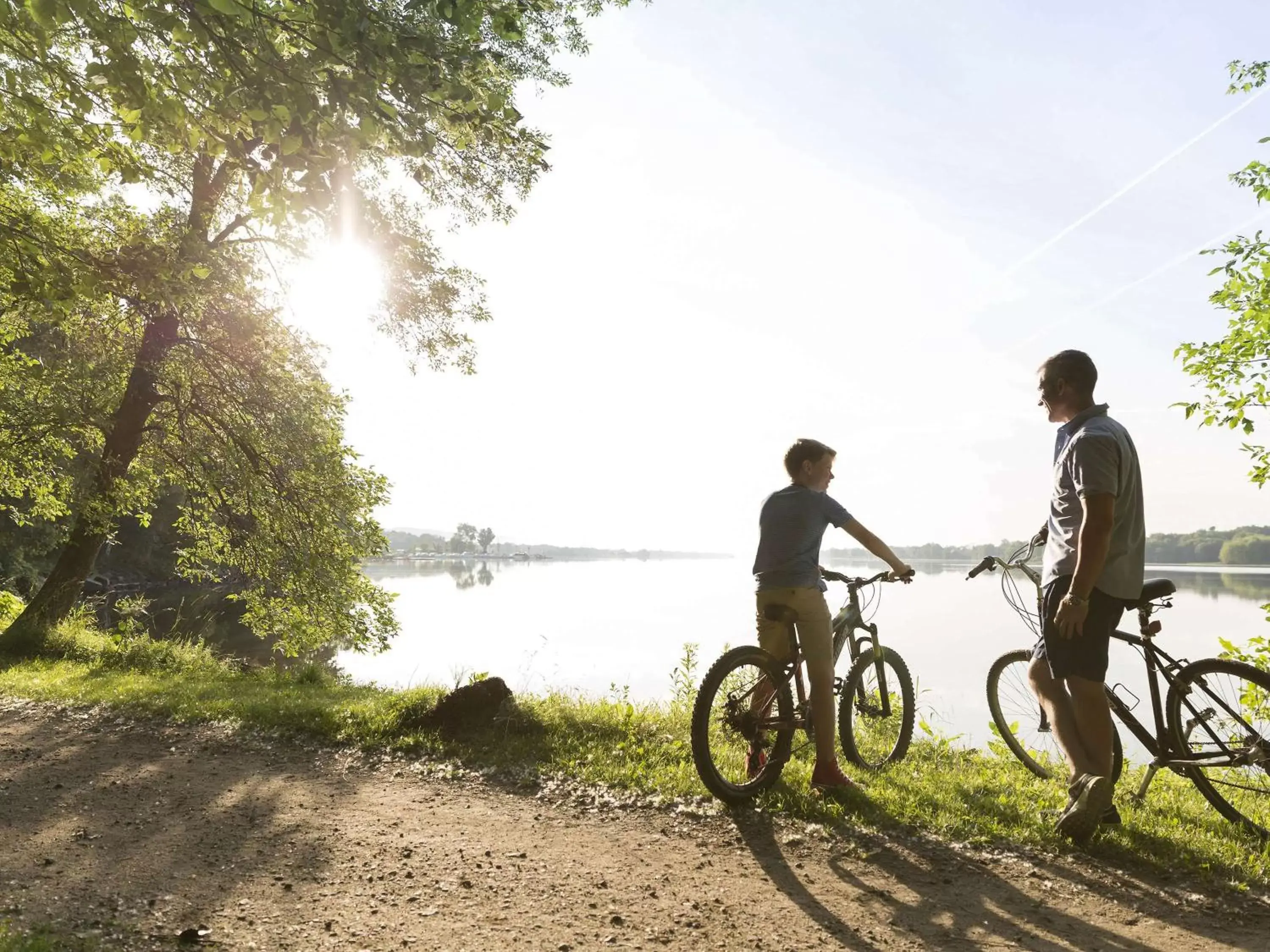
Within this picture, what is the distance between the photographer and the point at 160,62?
4941mm

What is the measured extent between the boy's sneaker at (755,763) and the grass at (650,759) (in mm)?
158

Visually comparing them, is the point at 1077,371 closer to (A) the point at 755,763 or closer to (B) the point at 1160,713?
(B) the point at 1160,713

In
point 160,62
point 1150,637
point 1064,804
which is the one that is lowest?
point 1064,804

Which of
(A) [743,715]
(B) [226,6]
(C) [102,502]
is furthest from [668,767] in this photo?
(C) [102,502]

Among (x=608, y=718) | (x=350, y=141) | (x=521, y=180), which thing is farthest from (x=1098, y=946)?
(x=521, y=180)

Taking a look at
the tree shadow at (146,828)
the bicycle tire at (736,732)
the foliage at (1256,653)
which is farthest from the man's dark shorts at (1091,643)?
the tree shadow at (146,828)

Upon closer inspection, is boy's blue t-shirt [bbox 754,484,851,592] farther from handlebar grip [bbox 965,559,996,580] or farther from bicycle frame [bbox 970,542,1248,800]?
bicycle frame [bbox 970,542,1248,800]

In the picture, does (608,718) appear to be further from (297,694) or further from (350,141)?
(350,141)

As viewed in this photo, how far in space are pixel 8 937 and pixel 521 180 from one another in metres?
11.5

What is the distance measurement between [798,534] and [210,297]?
8.54 metres

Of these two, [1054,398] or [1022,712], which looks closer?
[1054,398]

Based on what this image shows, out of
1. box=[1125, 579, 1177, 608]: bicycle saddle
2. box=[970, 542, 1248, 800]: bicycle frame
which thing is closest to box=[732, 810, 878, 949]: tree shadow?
box=[970, 542, 1248, 800]: bicycle frame

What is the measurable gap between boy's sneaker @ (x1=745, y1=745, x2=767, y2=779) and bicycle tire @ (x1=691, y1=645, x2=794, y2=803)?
0.15 feet

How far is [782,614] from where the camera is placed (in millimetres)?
4789
